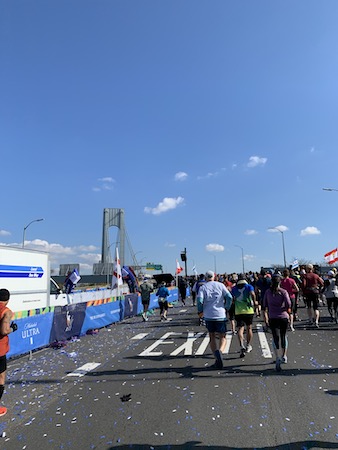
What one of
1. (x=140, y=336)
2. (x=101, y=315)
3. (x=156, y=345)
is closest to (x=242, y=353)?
(x=156, y=345)

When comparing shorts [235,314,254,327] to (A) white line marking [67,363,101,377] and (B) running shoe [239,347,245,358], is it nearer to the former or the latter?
(B) running shoe [239,347,245,358]

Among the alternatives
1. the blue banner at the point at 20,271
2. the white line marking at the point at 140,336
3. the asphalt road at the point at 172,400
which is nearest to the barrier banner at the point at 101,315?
the white line marking at the point at 140,336

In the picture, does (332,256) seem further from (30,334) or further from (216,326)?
(30,334)

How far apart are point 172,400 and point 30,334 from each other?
5.17 metres

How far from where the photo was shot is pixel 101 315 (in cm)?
1366

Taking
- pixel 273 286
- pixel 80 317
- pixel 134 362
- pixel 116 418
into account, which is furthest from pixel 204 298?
pixel 80 317

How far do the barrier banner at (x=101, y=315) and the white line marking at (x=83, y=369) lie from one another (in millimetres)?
Answer: 4514

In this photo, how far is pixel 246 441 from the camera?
373 cm

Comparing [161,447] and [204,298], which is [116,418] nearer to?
[161,447]

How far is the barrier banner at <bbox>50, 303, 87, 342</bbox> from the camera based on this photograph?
10297 millimetres

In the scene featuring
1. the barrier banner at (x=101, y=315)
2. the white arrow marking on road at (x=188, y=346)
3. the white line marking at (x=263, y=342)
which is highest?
the barrier banner at (x=101, y=315)

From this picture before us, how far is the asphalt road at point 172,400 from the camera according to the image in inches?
153

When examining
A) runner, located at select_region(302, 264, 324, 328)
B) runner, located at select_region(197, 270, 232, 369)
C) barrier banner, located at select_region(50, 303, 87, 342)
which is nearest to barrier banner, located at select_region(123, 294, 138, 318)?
barrier banner, located at select_region(50, 303, 87, 342)

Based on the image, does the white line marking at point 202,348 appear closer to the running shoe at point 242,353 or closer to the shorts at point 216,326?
the running shoe at point 242,353
